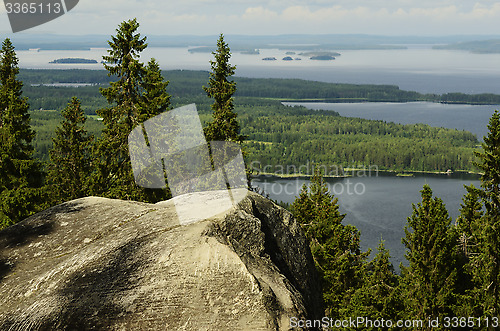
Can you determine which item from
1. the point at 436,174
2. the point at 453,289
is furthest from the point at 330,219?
the point at 436,174

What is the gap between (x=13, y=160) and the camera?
108 ft

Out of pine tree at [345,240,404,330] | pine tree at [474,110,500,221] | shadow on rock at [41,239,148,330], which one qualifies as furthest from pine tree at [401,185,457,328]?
shadow on rock at [41,239,148,330]

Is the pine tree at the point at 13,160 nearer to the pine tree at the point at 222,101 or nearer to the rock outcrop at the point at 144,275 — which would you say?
the pine tree at the point at 222,101

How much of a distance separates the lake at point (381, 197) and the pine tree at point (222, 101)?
1816 inches

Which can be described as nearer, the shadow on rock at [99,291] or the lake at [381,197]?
the shadow on rock at [99,291]

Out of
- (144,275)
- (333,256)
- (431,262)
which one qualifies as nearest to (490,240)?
(431,262)

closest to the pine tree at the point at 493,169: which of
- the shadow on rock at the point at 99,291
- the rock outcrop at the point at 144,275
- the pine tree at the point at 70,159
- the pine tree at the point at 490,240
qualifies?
the pine tree at the point at 490,240

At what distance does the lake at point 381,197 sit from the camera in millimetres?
91850

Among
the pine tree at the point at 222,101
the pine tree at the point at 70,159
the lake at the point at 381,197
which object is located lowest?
the lake at the point at 381,197

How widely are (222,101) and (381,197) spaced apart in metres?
99.9

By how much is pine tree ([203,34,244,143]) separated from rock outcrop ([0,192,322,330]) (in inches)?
972

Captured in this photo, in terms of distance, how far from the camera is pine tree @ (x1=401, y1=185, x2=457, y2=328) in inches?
1320

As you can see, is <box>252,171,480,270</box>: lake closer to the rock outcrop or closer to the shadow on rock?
the rock outcrop

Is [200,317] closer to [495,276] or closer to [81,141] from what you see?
[495,276]
